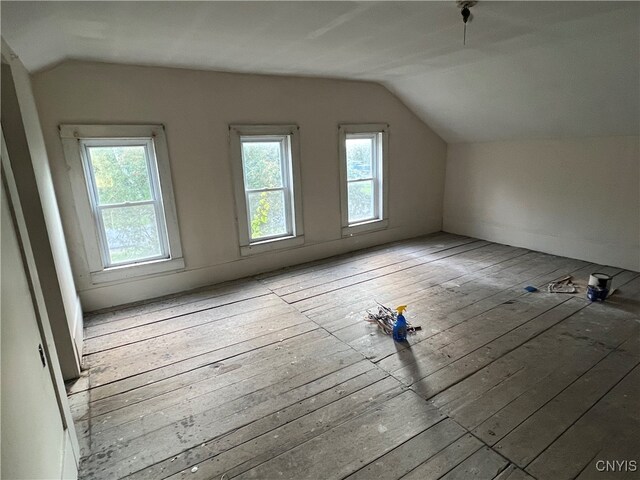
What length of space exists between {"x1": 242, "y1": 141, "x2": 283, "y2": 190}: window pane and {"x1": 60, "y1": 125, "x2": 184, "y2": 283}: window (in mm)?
824

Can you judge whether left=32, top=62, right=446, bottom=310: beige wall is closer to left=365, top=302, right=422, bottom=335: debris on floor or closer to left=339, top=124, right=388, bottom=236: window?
left=339, top=124, right=388, bottom=236: window

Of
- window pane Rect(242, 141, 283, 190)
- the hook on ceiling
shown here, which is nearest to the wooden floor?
window pane Rect(242, 141, 283, 190)

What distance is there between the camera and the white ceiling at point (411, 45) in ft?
6.40

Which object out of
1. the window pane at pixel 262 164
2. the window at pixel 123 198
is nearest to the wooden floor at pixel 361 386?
the window at pixel 123 198

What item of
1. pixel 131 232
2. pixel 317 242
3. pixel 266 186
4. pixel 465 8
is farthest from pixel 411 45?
pixel 131 232

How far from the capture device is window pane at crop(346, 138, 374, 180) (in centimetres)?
451

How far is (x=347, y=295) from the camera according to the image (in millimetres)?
3400

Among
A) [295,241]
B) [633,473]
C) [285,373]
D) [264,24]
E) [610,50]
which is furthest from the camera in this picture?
[295,241]

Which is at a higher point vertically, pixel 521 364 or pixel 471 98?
pixel 471 98

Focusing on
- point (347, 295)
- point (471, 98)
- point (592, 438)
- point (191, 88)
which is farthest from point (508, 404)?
point (191, 88)

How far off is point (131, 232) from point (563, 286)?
13.4 feet

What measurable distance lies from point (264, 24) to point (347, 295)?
7.55ft

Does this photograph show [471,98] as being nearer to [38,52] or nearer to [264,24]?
[264,24]

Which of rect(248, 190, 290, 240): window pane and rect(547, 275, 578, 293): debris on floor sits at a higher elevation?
rect(248, 190, 290, 240): window pane
